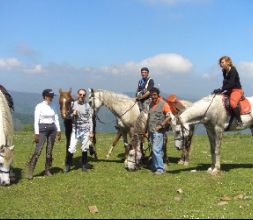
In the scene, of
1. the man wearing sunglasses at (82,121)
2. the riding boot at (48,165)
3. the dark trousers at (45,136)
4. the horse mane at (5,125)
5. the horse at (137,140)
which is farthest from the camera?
the horse at (137,140)

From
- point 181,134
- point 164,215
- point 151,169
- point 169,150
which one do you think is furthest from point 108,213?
point 169,150

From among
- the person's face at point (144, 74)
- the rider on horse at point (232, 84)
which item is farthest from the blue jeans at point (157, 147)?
the rider on horse at point (232, 84)

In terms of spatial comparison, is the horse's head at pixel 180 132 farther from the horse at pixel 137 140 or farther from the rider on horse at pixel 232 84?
the rider on horse at pixel 232 84

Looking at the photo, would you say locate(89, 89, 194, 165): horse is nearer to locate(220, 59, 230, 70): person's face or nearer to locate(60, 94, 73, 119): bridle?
locate(60, 94, 73, 119): bridle

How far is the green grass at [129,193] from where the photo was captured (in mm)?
10680

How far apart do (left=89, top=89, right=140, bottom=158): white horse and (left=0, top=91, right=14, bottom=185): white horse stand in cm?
367

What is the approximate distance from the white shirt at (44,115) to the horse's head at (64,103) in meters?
0.44

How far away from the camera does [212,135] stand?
51.5ft

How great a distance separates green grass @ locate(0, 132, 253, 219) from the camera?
1068 cm

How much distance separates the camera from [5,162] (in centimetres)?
1338

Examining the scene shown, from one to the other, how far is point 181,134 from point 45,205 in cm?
562

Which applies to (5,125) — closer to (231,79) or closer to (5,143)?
(5,143)

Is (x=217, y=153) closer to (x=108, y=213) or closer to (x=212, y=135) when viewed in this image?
(x=212, y=135)

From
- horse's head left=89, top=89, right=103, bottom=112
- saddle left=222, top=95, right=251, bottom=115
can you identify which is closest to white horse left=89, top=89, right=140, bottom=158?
horse's head left=89, top=89, right=103, bottom=112
